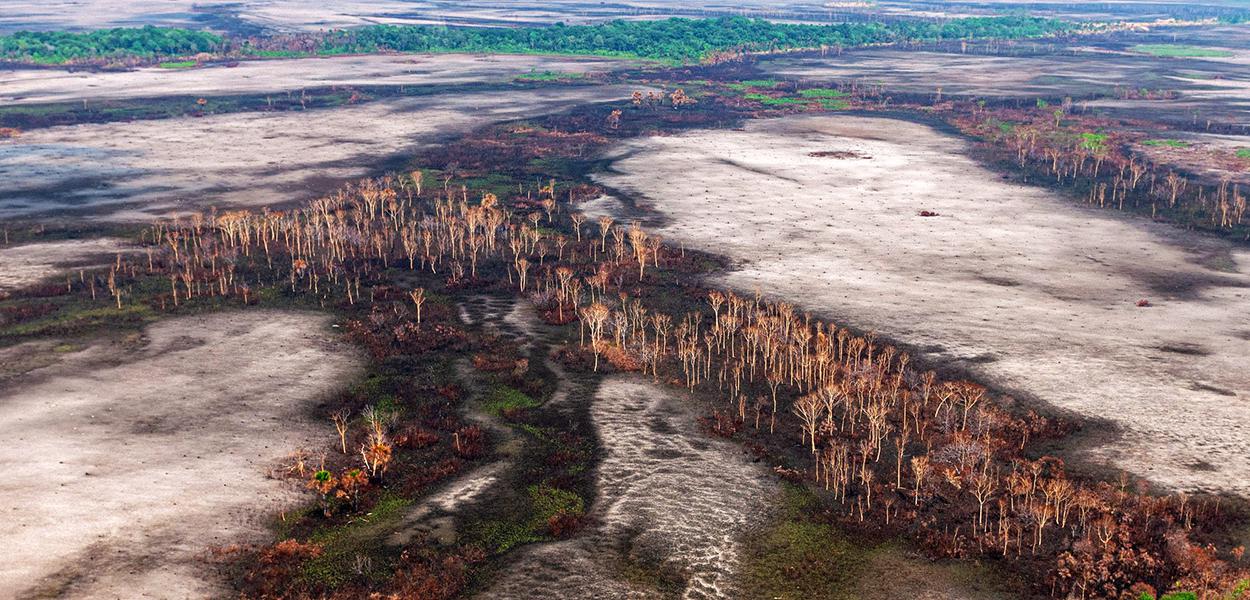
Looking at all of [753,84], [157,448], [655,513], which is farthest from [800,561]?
[753,84]

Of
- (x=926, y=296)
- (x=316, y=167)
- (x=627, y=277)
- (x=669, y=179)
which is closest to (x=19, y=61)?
(x=316, y=167)

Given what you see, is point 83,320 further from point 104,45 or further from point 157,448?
point 104,45

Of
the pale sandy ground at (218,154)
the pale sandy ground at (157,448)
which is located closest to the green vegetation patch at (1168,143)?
the pale sandy ground at (218,154)

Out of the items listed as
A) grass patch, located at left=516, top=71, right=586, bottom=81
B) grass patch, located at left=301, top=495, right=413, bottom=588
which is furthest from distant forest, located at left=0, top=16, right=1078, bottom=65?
grass patch, located at left=301, top=495, right=413, bottom=588

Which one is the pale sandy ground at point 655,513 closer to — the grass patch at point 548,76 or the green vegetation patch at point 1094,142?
the green vegetation patch at point 1094,142

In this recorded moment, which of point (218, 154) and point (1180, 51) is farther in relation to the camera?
point (1180, 51)
